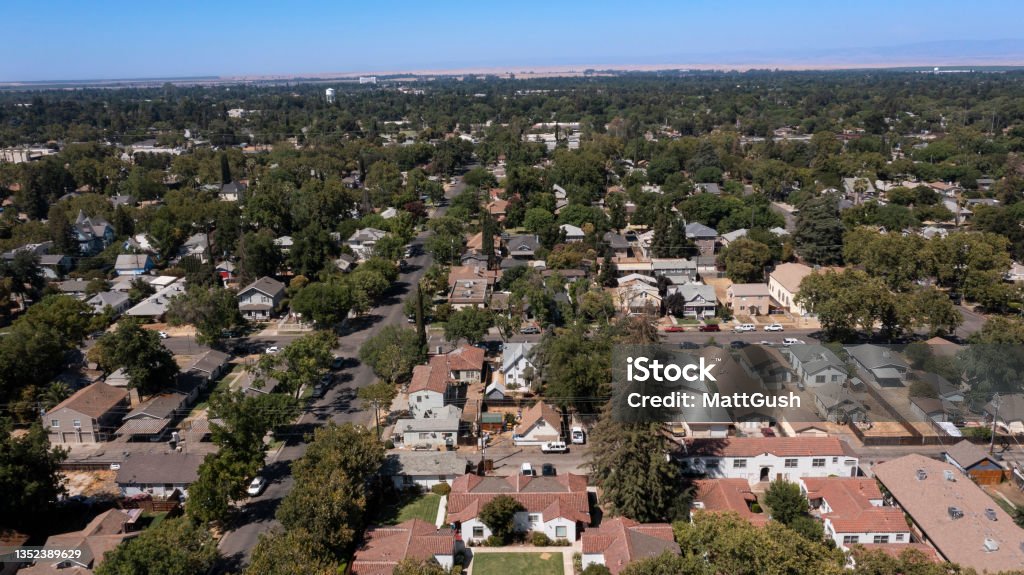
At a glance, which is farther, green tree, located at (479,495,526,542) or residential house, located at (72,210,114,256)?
residential house, located at (72,210,114,256)

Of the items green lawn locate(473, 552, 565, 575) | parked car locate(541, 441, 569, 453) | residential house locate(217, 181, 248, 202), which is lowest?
green lawn locate(473, 552, 565, 575)

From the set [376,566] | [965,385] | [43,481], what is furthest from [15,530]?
[965,385]

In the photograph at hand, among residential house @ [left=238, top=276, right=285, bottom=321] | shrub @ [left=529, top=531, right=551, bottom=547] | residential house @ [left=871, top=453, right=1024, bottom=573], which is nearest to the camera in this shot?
residential house @ [left=871, top=453, right=1024, bottom=573]

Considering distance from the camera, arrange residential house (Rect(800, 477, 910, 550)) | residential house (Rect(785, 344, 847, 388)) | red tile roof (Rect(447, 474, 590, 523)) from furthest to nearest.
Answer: residential house (Rect(785, 344, 847, 388)) < red tile roof (Rect(447, 474, 590, 523)) < residential house (Rect(800, 477, 910, 550))

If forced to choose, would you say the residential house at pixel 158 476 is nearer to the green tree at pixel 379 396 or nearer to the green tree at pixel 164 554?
the green tree at pixel 164 554

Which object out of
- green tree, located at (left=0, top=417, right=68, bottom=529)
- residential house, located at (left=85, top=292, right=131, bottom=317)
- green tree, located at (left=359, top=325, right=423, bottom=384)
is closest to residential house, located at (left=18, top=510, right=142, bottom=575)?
green tree, located at (left=0, top=417, right=68, bottom=529)

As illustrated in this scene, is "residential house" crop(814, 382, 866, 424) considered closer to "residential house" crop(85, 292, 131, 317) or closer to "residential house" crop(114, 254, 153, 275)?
"residential house" crop(85, 292, 131, 317)
